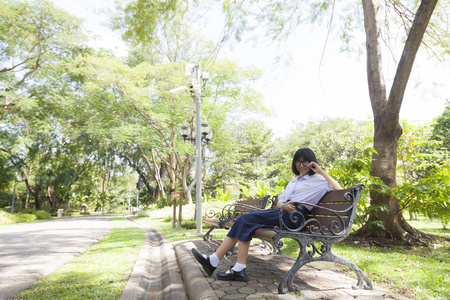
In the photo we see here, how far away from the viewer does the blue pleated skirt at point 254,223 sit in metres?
3.00

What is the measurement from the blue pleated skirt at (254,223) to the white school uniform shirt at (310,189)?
0.32 m

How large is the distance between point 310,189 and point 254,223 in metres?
0.76

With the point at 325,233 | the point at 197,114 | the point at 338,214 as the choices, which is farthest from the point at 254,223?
the point at 197,114

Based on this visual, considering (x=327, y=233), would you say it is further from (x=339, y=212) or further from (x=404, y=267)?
(x=404, y=267)

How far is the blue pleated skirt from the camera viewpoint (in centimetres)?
300

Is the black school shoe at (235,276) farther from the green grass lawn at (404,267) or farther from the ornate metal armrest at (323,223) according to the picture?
the green grass lawn at (404,267)

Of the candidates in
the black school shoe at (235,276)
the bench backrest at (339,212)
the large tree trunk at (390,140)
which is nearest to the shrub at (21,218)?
the black school shoe at (235,276)

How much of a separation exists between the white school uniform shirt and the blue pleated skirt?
0.32 m

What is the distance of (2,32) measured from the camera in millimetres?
12648

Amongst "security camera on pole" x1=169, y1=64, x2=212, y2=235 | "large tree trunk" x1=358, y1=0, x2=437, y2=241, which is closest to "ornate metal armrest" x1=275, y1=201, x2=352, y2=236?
"large tree trunk" x1=358, y1=0, x2=437, y2=241

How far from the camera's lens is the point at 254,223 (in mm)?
3062

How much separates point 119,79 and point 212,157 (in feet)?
43.1

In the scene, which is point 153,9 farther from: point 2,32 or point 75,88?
point 75,88

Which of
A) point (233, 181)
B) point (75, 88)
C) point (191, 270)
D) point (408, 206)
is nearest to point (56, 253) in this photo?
point (191, 270)
